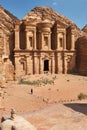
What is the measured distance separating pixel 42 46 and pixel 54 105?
68.5ft

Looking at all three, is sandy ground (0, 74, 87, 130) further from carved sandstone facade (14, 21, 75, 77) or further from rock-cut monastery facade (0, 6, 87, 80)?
rock-cut monastery facade (0, 6, 87, 80)

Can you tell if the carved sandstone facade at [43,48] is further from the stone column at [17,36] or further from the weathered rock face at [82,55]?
the weathered rock face at [82,55]

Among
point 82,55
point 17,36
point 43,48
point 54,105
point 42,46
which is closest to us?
point 54,105

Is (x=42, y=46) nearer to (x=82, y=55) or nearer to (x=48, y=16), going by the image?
(x=82, y=55)

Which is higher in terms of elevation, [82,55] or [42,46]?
[42,46]

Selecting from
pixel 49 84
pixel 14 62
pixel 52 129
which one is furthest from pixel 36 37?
pixel 52 129

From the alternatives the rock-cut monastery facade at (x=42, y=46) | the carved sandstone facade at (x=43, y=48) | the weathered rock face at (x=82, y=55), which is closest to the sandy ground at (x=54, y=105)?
the carved sandstone facade at (x=43, y=48)

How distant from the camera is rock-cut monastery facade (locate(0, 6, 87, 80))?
117ft

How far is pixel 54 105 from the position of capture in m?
16.4

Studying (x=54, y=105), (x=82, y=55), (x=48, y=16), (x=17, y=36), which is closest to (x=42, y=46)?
(x=17, y=36)

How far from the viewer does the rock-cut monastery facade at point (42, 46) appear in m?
35.6

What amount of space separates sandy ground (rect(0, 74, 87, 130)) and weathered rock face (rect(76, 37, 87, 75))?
3833 mm

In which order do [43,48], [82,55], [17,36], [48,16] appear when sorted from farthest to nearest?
1. [48,16]
2. [82,55]
3. [43,48]
4. [17,36]

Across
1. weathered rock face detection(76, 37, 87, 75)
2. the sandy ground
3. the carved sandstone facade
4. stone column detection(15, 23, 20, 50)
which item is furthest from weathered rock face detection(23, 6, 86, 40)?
the sandy ground
